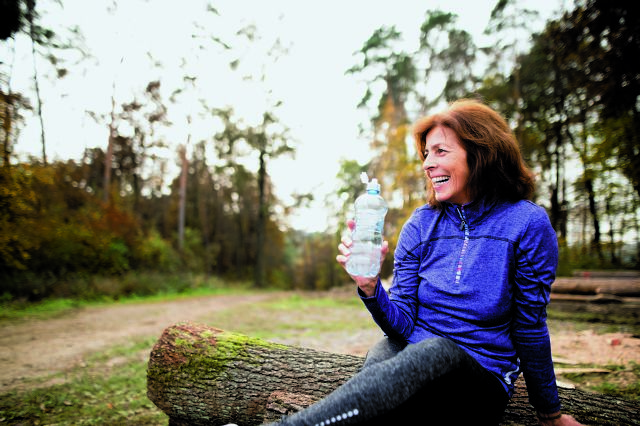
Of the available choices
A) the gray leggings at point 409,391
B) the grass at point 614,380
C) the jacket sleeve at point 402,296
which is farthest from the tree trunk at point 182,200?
the gray leggings at point 409,391

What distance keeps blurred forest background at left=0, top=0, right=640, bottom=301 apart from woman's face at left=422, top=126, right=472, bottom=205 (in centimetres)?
260

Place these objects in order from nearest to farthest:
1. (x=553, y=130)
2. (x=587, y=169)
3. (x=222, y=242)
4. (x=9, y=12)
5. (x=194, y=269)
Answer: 1. (x=9, y=12)
2. (x=587, y=169)
3. (x=553, y=130)
4. (x=194, y=269)
5. (x=222, y=242)

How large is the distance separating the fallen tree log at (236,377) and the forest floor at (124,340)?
2.42 meters

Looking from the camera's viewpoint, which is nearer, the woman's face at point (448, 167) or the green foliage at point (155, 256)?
the woman's face at point (448, 167)

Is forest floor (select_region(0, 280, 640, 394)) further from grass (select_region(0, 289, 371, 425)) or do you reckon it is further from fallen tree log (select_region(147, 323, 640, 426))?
fallen tree log (select_region(147, 323, 640, 426))

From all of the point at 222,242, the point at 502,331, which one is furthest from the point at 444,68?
the point at 222,242

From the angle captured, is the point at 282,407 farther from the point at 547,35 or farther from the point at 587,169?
the point at 547,35

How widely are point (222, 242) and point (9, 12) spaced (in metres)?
21.3

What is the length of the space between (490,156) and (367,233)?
2.51 ft

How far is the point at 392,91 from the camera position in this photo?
1959cm

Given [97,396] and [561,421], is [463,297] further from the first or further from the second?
[97,396]

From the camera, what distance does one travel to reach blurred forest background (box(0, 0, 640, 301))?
8977 mm

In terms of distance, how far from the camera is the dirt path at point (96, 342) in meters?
4.32

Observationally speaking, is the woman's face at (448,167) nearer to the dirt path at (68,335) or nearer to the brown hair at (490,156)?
the brown hair at (490,156)
